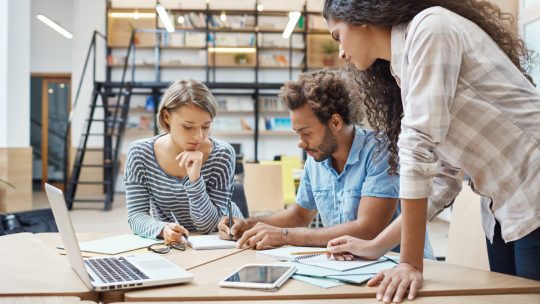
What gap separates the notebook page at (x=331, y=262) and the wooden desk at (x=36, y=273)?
53 cm

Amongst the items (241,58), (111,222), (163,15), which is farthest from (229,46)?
(111,222)

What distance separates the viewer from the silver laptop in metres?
1.06

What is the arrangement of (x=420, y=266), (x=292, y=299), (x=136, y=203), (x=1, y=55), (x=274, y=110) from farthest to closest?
(x=274, y=110), (x=1, y=55), (x=136, y=203), (x=420, y=266), (x=292, y=299)

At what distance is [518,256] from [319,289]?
1.67 feet

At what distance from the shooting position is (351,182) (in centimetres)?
186

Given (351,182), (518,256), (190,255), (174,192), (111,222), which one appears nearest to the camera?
(518,256)

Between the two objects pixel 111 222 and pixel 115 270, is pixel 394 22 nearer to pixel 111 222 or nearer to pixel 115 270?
pixel 115 270

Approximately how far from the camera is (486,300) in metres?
1.04

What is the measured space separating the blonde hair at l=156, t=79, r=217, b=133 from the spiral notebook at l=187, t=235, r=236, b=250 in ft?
1.78

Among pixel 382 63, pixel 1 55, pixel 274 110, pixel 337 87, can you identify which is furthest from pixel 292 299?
pixel 274 110

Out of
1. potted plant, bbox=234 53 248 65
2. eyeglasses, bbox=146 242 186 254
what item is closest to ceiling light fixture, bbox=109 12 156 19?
potted plant, bbox=234 53 248 65

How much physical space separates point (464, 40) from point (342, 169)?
0.90 metres

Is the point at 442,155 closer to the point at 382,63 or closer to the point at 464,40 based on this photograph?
the point at 464,40

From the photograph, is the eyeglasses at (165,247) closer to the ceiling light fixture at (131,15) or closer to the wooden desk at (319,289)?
the wooden desk at (319,289)
